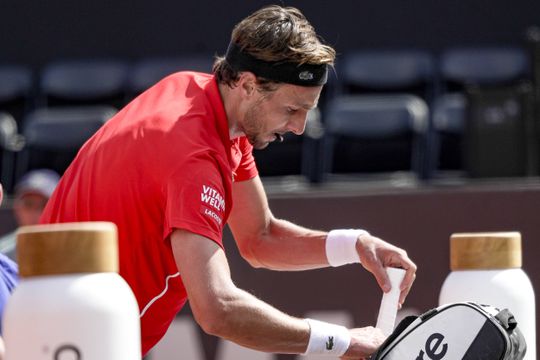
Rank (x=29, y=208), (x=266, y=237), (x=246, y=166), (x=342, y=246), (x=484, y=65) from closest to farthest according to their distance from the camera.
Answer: (x=342, y=246), (x=246, y=166), (x=266, y=237), (x=29, y=208), (x=484, y=65)

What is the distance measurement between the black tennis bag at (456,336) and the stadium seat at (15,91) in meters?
5.21

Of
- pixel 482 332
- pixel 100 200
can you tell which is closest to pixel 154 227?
pixel 100 200

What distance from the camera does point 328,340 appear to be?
9.00 feet

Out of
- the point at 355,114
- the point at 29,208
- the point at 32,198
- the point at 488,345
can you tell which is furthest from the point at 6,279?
the point at 355,114

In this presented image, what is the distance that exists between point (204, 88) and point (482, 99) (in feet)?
9.66

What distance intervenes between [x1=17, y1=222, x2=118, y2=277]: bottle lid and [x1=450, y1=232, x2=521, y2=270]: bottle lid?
1359mm

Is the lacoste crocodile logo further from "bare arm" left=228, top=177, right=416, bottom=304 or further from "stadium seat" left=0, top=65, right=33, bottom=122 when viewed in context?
"stadium seat" left=0, top=65, right=33, bottom=122

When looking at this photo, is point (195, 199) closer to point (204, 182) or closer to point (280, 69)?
point (204, 182)

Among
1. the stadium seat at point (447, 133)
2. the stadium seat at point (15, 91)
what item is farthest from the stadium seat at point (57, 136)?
the stadium seat at point (447, 133)

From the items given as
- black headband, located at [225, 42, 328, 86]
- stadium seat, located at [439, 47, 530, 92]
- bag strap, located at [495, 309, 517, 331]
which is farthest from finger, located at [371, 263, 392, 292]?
stadium seat, located at [439, 47, 530, 92]

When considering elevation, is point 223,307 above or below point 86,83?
above

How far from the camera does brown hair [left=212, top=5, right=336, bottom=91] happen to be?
290 centimetres

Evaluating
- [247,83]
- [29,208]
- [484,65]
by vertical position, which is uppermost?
[247,83]

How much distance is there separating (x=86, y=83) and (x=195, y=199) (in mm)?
4946
